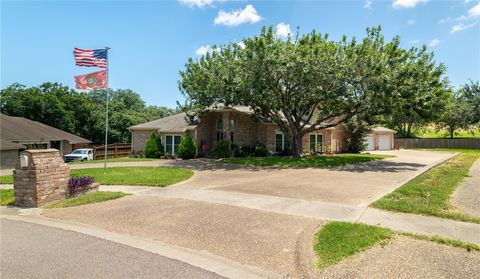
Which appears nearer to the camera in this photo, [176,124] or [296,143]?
[296,143]

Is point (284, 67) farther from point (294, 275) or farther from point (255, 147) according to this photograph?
point (294, 275)

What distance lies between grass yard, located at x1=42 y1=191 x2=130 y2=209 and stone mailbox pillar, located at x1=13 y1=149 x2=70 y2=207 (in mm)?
377

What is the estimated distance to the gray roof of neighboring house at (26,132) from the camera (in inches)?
1057

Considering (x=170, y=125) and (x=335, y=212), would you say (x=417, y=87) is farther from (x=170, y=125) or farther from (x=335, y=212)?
(x=170, y=125)

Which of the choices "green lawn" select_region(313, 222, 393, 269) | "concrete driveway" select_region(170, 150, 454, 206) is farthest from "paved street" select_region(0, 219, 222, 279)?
"concrete driveway" select_region(170, 150, 454, 206)

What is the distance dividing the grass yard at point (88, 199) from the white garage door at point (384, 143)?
122 ft

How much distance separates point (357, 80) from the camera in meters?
19.7

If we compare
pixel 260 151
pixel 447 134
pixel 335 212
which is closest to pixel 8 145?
pixel 260 151

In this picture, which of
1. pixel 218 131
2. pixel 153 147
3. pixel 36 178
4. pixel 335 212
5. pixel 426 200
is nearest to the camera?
pixel 335 212

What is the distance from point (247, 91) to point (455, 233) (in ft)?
50.7

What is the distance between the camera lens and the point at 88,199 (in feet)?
31.7

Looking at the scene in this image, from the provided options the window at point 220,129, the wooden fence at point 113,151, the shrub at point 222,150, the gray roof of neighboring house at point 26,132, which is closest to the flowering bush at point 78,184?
the shrub at point 222,150

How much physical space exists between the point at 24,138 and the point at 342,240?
2947 centimetres

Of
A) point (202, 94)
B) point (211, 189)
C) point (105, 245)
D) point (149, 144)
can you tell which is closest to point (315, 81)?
point (202, 94)
